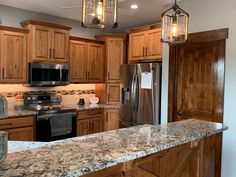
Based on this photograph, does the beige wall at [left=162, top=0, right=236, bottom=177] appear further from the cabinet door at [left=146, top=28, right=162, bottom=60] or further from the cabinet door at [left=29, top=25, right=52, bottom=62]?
the cabinet door at [left=29, top=25, right=52, bottom=62]

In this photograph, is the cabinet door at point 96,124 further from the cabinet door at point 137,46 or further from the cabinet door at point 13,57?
the cabinet door at point 13,57

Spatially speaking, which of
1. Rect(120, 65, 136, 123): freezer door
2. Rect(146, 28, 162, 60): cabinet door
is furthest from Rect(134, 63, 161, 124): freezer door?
Rect(146, 28, 162, 60): cabinet door

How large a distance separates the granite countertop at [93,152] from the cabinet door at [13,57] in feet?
9.21

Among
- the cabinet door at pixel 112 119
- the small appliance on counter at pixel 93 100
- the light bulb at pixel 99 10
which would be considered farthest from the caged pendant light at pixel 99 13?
the small appliance on counter at pixel 93 100

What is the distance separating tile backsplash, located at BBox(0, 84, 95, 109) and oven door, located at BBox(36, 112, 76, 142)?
2.42 ft

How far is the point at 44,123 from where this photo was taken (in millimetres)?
3834

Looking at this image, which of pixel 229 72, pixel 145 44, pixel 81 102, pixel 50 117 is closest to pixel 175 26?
pixel 229 72

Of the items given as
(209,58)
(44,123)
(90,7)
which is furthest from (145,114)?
(90,7)

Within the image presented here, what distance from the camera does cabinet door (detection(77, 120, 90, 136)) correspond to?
14.5ft

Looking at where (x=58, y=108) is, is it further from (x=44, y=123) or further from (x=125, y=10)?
(x=125, y=10)

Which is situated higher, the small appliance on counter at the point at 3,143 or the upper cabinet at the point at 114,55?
the upper cabinet at the point at 114,55

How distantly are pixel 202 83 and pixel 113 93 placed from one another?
6.98 feet

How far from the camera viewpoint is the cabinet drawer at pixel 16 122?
341 centimetres

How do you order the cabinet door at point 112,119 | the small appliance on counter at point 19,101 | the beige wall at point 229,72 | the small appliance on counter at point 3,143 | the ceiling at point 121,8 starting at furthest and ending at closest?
the cabinet door at point 112,119 → the small appliance on counter at point 19,101 → the ceiling at point 121,8 → the beige wall at point 229,72 → the small appliance on counter at point 3,143
